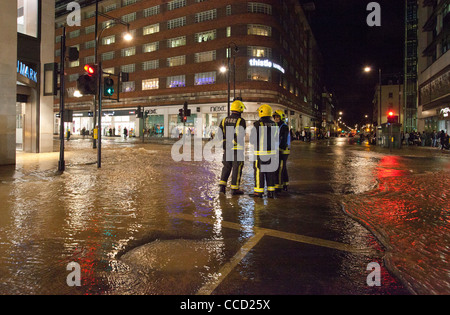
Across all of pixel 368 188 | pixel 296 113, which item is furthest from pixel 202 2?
pixel 368 188

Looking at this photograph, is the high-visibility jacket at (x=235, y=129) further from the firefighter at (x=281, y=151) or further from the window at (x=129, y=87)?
the window at (x=129, y=87)

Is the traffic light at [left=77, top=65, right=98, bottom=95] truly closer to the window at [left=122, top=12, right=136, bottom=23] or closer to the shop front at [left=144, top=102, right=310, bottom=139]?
the shop front at [left=144, top=102, right=310, bottom=139]

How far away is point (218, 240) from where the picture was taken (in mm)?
4391

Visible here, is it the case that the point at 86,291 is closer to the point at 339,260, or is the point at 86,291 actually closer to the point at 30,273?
the point at 30,273

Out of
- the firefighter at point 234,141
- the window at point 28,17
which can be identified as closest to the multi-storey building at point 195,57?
the window at point 28,17

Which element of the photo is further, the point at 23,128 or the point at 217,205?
the point at 23,128

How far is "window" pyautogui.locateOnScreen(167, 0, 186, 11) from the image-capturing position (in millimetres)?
48322

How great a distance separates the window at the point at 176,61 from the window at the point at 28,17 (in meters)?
33.5

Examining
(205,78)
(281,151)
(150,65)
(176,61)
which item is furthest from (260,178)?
(150,65)

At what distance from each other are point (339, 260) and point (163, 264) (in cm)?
190

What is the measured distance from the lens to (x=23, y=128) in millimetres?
17375

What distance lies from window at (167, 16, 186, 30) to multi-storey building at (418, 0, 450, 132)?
3141 centimetres

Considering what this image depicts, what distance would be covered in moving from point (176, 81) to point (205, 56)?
5918 millimetres

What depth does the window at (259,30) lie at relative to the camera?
43.6m
